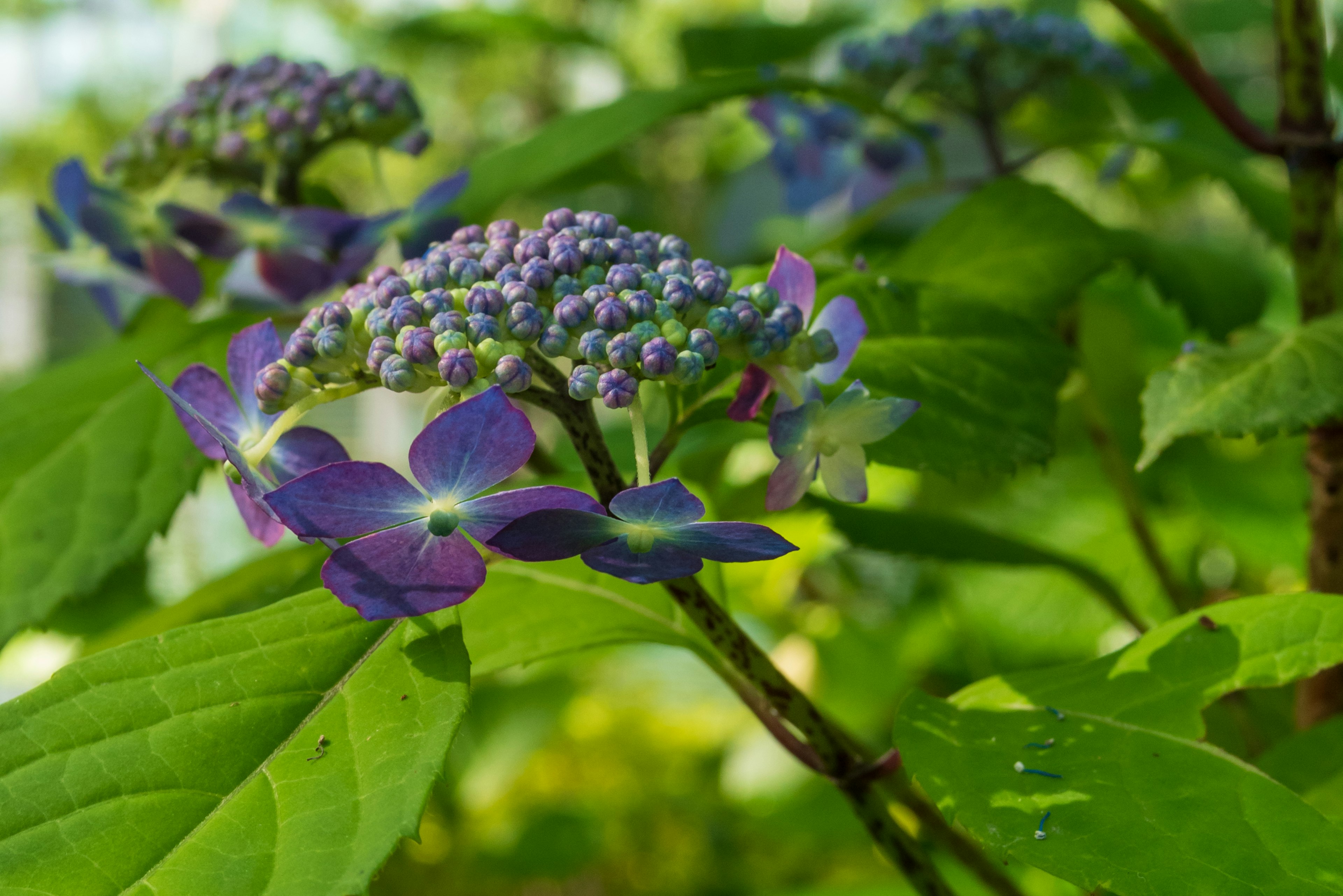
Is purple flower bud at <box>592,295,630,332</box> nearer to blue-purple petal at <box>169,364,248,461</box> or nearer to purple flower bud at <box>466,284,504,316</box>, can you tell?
purple flower bud at <box>466,284,504,316</box>

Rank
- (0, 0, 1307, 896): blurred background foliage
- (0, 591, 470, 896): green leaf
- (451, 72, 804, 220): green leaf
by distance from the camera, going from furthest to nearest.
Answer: (0, 0, 1307, 896): blurred background foliage
(451, 72, 804, 220): green leaf
(0, 591, 470, 896): green leaf

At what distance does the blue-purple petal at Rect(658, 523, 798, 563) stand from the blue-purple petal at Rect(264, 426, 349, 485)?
19cm

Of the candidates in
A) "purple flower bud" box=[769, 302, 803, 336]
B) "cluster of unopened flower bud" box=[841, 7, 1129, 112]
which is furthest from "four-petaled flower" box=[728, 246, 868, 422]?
"cluster of unopened flower bud" box=[841, 7, 1129, 112]

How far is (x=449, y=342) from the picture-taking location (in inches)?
16.8

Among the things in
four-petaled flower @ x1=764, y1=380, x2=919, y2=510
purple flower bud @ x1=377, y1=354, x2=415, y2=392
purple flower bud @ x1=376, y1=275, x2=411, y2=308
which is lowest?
four-petaled flower @ x1=764, y1=380, x2=919, y2=510

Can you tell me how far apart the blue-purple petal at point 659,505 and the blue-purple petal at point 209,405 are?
21 centimetres

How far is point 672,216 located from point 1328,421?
4.77 ft

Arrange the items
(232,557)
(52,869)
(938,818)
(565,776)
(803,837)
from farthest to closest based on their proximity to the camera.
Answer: (232,557) < (565,776) < (803,837) < (938,818) < (52,869)

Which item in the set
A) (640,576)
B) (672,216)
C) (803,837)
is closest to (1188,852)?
(640,576)

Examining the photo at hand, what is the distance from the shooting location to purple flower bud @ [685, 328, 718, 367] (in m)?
0.44

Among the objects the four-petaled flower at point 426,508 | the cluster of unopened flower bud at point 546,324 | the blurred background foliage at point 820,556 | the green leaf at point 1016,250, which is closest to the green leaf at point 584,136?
the blurred background foliage at point 820,556

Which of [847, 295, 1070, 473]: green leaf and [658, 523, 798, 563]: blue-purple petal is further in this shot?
[847, 295, 1070, 473]: green leaf

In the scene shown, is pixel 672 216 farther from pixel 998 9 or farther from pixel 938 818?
pixel 938 818

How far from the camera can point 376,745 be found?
0.43 m
